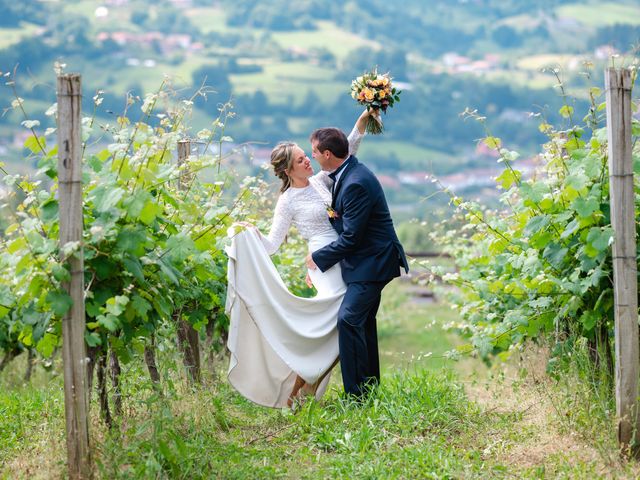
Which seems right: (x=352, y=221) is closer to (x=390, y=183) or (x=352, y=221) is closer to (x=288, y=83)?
(x=390, y=183)

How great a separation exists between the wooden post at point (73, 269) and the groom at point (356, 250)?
6.94ft

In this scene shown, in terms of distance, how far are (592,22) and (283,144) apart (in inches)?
5068

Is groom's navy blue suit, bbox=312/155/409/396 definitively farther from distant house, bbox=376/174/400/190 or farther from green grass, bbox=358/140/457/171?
green grass, bbox=358/140/457/171

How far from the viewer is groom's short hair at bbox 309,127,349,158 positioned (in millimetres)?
6250

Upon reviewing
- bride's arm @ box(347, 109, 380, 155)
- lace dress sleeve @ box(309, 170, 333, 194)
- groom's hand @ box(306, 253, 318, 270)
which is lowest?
groom's hand @ box(306, 253, 318, 270)

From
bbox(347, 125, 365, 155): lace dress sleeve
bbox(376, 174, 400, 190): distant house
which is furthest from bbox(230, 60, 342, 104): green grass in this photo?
bbox(347, 125, 365, 155): lace dress sleeve

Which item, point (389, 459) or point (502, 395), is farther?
point (502, 395)

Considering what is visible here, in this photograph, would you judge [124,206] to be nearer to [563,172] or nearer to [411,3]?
[563,172]

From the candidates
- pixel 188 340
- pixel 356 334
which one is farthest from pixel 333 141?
pixel 188 340

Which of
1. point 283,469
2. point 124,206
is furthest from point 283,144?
point 283,469

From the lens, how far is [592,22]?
126438 millimetres

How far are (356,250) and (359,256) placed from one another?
0.15 ft

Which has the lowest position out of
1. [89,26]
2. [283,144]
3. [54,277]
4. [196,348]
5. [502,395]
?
[502,395]

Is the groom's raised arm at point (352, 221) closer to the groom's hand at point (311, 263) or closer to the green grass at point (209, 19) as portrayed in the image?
the groom's hand at point (311, 263)
